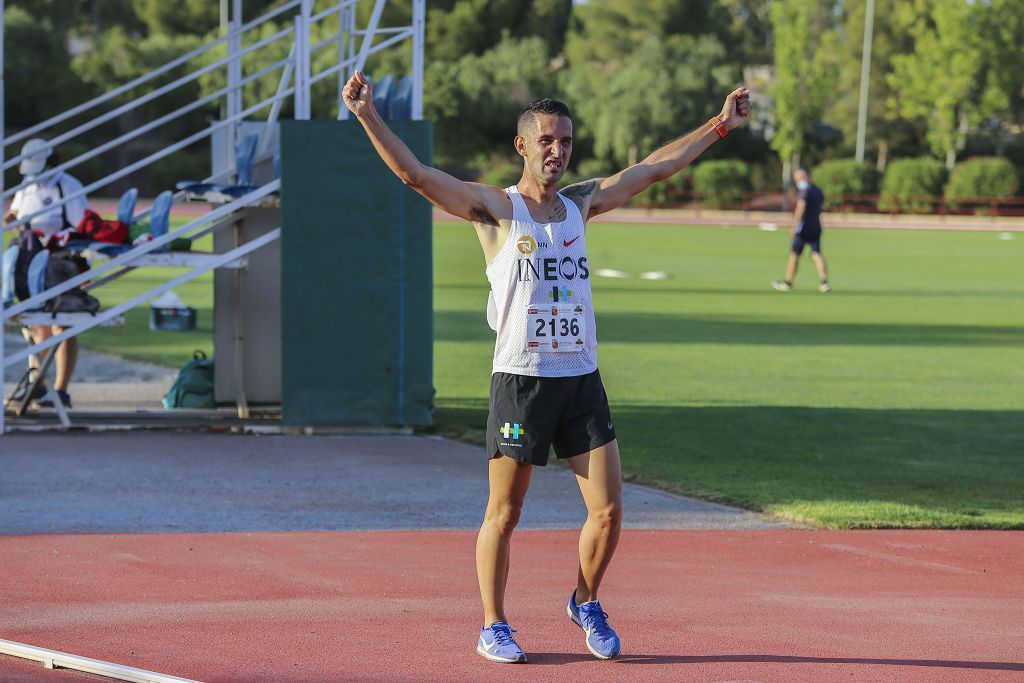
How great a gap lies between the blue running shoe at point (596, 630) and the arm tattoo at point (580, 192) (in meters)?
1.57

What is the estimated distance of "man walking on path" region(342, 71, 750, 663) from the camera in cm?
562

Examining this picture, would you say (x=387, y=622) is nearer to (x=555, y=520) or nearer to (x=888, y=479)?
(x=555, y=520)

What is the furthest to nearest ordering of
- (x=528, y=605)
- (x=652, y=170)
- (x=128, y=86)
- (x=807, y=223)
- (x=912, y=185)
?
(x=912, y=185)
(x=807, y=223)
(x=128, y=86)
(x=528, y=605)
(x=652, y=170)

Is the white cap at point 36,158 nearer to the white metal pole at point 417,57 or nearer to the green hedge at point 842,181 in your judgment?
the white metal pole at point 417,57

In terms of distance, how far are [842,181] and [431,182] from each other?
6680 centimetres

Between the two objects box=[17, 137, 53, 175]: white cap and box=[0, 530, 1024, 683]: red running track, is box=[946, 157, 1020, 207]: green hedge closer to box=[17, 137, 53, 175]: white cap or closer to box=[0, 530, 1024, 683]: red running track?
box=[17, 137, 53, 175]: white cap

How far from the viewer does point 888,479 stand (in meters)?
10.2

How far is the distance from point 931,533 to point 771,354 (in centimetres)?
979

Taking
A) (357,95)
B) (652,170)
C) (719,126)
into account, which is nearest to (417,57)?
(719,126)

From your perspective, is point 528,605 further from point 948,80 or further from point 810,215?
point 948,80

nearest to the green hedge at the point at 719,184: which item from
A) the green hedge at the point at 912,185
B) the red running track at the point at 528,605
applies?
the green hedge at the point at 912,185

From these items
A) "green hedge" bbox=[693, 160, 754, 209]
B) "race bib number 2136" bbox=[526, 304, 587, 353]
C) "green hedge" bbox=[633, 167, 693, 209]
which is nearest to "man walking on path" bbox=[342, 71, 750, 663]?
"race bib number 2136" bbox=[526, 304, 587, 353]

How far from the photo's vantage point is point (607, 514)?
576cm

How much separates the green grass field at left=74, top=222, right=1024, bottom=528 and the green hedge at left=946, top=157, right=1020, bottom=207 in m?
34.4
